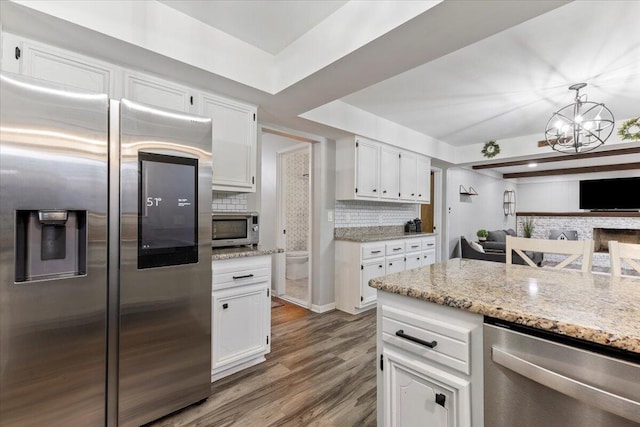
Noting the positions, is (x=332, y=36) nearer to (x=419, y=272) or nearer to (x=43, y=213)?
(x=419, y=272)

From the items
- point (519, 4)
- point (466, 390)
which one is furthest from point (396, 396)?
point (519, 4)

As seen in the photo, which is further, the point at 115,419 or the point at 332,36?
the point at 332,36

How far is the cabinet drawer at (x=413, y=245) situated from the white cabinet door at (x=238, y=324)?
8.10ft

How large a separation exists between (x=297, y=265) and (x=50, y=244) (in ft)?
13.0

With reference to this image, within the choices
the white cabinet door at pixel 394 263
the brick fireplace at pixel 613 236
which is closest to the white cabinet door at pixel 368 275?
the white cabinet door at pixel 394 263

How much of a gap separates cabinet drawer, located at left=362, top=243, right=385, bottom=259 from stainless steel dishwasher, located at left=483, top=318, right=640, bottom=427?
261cm

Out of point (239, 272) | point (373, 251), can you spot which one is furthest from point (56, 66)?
point (373, 251)

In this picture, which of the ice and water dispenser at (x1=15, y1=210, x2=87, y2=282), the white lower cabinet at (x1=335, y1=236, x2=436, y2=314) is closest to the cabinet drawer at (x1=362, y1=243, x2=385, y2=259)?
the white lower cabinet at (x1=335, y1=236, x2=436, y2=314)

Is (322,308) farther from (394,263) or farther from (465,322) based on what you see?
(465,322)

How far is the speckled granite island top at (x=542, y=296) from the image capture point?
0.80 m

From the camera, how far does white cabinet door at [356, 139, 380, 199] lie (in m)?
3.68

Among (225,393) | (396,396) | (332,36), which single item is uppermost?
(332,36)

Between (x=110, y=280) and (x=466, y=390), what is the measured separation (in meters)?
1.71

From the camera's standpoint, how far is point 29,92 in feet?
4.35
